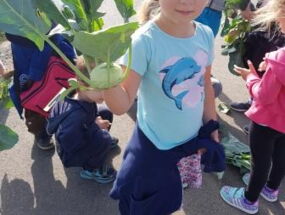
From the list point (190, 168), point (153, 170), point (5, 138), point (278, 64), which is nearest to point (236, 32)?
point (278, 64)

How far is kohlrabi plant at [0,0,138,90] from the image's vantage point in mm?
676

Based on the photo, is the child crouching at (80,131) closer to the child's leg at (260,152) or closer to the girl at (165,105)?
the girl at (165,105)

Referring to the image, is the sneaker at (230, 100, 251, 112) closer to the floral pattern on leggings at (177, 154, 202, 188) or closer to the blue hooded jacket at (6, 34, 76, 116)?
the floral pattern on leggings at (177, 154, 202, 188)

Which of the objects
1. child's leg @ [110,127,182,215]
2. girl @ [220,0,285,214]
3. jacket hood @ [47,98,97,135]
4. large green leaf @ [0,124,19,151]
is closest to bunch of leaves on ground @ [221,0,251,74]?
girl @ [220,0,285,214]

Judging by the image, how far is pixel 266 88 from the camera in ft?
5.31

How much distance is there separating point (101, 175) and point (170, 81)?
1.14m

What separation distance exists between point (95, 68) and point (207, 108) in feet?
3.26

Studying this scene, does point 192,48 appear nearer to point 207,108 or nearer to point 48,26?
point 207,108

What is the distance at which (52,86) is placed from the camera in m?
2.16

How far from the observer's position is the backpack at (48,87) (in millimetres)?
2113

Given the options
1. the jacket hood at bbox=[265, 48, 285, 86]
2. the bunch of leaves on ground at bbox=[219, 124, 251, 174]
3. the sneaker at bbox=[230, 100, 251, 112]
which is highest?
the jacket hood at bbox=[265, 48, 285, 86]

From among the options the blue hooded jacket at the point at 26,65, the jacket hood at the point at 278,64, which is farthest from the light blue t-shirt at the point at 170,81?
the blue hooded jacket at the point at 26,65

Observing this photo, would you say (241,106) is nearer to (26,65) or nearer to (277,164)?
(277,164)

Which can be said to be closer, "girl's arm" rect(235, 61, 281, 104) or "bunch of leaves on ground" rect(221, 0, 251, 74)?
"girl's arm" rect(235, 61, 281, 104)
